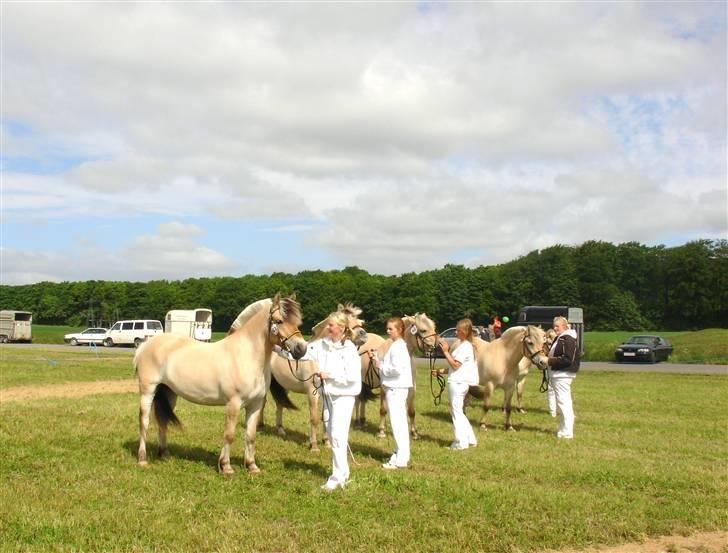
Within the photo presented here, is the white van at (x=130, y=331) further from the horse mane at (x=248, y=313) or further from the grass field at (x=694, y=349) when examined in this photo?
the horse mane at (x=248, y=313)

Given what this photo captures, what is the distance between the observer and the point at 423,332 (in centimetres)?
1077

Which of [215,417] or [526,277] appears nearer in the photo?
[215,417]

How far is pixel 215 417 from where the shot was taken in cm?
1316

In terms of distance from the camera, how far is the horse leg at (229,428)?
819 centimetres

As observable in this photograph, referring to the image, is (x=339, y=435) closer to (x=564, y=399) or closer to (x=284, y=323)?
(x=284, y=323)

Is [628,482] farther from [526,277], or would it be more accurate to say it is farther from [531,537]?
[526,277]

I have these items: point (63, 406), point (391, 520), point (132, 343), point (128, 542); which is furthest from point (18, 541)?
point (132, 343)

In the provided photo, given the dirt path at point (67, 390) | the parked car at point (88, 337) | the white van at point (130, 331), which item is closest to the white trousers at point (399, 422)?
the dirt path at point (67, 390)

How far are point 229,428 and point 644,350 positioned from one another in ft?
101

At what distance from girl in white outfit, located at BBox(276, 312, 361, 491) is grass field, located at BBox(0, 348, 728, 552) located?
0.26 meters

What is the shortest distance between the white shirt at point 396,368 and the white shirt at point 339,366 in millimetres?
1189

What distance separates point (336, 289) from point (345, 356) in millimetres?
87353

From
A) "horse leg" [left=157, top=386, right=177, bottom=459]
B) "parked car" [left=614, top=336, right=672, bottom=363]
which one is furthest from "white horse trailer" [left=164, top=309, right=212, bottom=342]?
"horse leg" [left=157, top=386, right=177, bottom=459]

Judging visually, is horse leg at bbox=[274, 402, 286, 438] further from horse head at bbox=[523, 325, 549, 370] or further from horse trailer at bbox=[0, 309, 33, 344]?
horse trailer at bbox=[0, 309, 33, 344]
